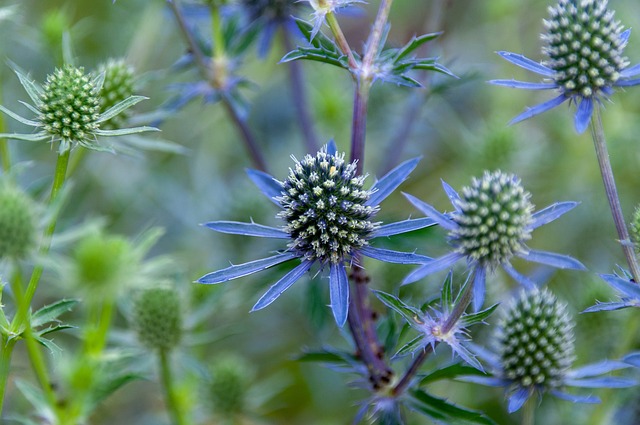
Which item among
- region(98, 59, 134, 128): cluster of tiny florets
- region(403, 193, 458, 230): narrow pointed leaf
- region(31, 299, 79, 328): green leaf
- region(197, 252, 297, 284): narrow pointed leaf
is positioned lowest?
region(31, 299, 79, 328): green leaf

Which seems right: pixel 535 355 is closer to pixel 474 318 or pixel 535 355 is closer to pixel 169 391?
pixel 474 318

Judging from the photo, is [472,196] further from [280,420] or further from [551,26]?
[280,420]

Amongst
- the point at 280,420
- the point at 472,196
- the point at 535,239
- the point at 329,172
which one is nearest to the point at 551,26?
the point at 472,196

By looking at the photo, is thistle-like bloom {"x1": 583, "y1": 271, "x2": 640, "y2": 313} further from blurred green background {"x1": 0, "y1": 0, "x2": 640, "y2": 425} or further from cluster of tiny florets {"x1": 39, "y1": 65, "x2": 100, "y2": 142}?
cluster of tiny florets {"x1": 39, "y1": 65, "x2": 100, "y2": 142}

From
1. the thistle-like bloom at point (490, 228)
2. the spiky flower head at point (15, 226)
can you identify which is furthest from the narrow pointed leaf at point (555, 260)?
the spiky flower head at point (15, 226)

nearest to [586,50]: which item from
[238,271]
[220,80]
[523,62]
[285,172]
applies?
[523,62]

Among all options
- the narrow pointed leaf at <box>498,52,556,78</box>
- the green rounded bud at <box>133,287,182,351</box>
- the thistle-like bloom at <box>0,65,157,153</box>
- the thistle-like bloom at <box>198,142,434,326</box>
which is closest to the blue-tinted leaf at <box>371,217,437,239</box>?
the thistle-like bloom at <box>198,142,434,326</box>

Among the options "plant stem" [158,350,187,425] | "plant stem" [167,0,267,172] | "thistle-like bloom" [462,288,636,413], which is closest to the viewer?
"thistle-like bloom" [462,288,636,413]

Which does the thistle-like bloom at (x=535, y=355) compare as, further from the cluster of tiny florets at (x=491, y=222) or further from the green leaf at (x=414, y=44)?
the green leaf at (x=414, y=44)
